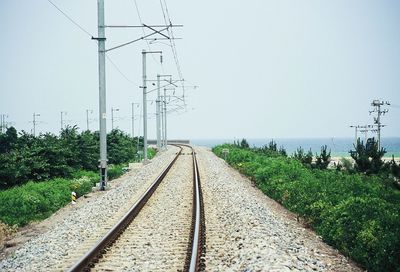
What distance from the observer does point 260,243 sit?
9.38 m

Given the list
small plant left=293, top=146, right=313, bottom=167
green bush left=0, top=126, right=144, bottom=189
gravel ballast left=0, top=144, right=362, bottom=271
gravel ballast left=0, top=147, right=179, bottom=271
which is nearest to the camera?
gravel ballast left=0, top=144, right=362, bottom=271

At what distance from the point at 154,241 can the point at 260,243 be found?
2383mm

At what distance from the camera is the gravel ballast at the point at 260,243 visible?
8180 millimetres

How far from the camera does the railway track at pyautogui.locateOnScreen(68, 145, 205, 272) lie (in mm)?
8289

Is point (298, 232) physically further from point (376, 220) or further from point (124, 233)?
point (124, 233)

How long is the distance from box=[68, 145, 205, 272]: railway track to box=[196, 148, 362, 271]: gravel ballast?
0.39 m

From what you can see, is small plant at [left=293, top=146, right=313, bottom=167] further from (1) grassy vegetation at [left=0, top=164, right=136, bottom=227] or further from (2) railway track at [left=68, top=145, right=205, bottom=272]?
(2) railway track at [left=68, top=145, right=205, bottom=272]

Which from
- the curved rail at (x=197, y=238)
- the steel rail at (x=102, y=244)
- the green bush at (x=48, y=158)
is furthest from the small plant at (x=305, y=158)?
the steel rail at (x=102, y=244)

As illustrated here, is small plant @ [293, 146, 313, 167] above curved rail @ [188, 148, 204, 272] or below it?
above

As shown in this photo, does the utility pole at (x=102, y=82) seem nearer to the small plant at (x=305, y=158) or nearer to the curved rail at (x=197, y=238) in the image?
the curved rail at (x=197, y=238)

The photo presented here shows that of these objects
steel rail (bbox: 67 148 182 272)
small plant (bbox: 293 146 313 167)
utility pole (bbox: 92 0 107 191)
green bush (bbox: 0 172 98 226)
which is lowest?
green bush (bbox: 0 172 98 226)

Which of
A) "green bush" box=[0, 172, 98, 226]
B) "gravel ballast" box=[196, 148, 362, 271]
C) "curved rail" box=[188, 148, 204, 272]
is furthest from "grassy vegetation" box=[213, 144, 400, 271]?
"green bush" box=[0, 172, 98, 226]

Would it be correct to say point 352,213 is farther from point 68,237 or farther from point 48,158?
point 48,158

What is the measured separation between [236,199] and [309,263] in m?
7.95
